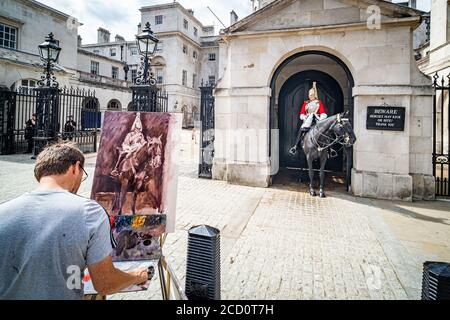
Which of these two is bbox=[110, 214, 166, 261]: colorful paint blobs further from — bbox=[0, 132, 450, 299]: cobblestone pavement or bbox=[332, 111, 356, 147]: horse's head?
bbox=[332, 111, 356, 147]: horse's head

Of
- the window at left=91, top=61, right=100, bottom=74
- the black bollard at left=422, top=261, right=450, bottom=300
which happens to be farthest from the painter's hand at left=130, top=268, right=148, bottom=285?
the window at left=91, top=61, right=100, bottom=74

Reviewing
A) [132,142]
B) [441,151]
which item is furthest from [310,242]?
[441,151]

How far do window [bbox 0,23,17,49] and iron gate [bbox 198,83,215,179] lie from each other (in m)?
20.0

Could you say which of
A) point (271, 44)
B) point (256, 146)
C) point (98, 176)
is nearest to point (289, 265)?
point (98, 176)

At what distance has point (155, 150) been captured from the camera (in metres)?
2.96

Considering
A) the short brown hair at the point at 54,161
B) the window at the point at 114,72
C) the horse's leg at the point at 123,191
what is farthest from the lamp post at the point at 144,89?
the window at the point at 114,72

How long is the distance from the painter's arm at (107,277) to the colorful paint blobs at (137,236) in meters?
0.73

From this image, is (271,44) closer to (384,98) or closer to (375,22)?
(375,22)

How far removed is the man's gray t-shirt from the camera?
57.0 inches

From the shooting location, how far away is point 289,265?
3.63m

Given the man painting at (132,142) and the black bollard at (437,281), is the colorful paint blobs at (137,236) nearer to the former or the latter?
the man painting at (132,142)

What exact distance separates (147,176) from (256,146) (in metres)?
5.75

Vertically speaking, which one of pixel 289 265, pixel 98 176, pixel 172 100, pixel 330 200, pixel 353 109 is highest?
pixel 172 100

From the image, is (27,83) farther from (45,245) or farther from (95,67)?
(45,245)
